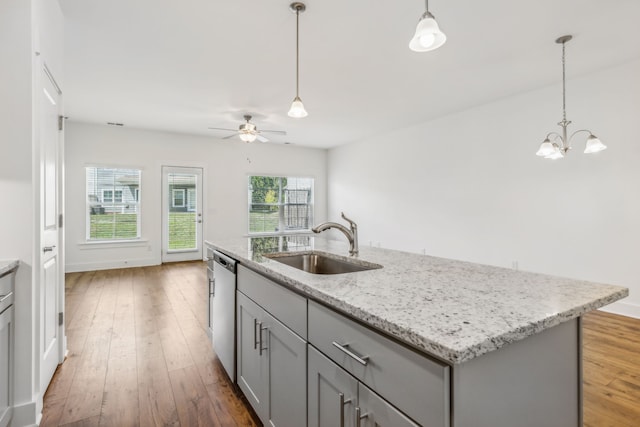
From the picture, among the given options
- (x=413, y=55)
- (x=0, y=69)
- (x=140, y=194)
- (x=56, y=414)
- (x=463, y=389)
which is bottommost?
(x=56, y=414)

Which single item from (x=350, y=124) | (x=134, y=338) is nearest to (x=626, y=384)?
(x=134, y=338)

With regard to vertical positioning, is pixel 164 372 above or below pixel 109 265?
below

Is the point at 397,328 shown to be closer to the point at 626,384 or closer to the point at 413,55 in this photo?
the point at 626,384

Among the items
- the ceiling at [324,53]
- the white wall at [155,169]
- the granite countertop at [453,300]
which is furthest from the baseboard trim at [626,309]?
the white wall at [155,169]

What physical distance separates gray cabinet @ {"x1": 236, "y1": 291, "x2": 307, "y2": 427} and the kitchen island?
79 mm

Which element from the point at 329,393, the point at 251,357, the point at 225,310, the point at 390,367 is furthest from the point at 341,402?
the point at 225,310

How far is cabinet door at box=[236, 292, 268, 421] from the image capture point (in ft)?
5.33

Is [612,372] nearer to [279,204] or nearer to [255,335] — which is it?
[255,335]

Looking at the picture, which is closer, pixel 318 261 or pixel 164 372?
pixel 318 261

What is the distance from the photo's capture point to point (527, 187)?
13.7ft

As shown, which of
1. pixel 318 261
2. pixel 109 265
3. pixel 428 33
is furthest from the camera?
pixel 109 265

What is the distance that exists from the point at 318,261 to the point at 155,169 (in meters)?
5.37

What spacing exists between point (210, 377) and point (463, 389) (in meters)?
1.99

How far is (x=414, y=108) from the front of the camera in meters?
4.88
